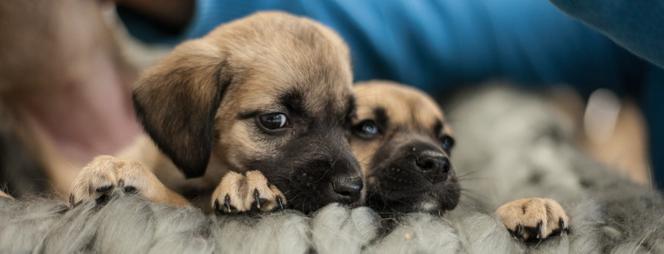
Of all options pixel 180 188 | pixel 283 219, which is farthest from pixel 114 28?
pixel 283 219

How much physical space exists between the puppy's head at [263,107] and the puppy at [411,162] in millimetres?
171

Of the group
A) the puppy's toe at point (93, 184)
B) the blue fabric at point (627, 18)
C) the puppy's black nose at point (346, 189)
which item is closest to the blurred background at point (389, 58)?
the puppy's black nose at point (346, 189)

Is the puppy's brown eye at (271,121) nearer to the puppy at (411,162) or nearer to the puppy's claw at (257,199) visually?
the puppy at (411,162)

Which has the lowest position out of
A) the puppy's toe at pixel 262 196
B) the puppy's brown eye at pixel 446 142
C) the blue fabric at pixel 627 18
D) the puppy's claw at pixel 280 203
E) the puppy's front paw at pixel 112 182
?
the puppy's brown eye at pixel 446 142

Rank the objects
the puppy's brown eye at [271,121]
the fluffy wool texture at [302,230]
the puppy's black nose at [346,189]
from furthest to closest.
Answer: the puppy's brown eye at [271,121] → the puppy's black nose at [346,189] → the fluffy wool texture at [302,230]

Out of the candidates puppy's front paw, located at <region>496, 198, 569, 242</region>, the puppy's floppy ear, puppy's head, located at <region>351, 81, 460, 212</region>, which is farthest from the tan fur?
puppy's front paw, located at <region>496, 198, 569, 242</region>

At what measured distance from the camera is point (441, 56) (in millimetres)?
2609

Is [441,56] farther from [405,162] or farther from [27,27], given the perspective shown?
[27,27]

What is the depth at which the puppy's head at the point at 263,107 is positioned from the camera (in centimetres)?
160

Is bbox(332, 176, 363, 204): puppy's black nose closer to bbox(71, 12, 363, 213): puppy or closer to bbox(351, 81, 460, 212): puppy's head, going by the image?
bbox(71, 12, 363, 213): puppy

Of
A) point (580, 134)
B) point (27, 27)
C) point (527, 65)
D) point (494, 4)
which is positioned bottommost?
point (580, 134)

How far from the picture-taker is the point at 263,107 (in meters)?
1.71

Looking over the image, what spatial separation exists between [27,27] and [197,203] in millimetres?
1024

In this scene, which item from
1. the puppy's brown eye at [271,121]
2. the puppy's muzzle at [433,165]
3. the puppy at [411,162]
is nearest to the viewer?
the puppy at [411,162]
